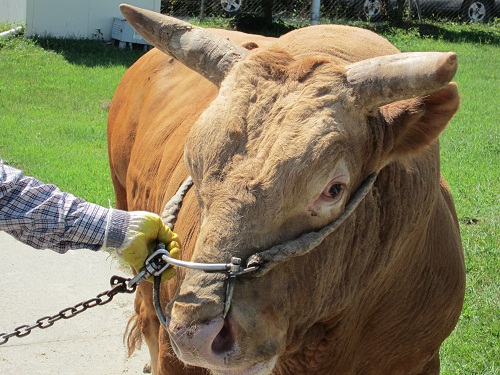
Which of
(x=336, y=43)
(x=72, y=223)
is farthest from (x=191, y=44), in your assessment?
(x=72, y=223)

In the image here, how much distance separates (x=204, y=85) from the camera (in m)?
4.48

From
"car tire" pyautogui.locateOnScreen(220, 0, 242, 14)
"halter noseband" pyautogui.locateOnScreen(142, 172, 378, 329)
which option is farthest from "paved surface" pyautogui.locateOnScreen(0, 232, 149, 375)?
"car tire" pyautogui.locateOnScreen(220, 0, 242, 14)

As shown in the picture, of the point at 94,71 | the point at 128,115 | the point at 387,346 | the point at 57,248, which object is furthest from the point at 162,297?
the point at 94,71

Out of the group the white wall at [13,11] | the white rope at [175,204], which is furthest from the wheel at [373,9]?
the white rope at [175,204]

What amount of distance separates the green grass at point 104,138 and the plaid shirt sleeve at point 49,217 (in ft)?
6.55

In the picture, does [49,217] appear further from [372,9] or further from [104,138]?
[372,9]

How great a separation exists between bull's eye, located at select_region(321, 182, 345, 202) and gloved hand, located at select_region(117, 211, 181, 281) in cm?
74

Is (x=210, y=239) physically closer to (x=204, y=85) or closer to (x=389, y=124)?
(x=389, y=124)

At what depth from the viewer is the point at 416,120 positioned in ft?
9.41

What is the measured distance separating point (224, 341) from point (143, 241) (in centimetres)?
78

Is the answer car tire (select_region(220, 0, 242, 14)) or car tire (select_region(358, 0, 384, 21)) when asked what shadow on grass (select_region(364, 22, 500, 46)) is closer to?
car tire (select_region(358, 0, 384, 21))

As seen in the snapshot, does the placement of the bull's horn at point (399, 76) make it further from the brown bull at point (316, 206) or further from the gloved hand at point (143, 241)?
the gloved hand at point (143, 241)

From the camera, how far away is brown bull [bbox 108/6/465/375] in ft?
8.41

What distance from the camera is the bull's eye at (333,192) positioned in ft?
8.89
